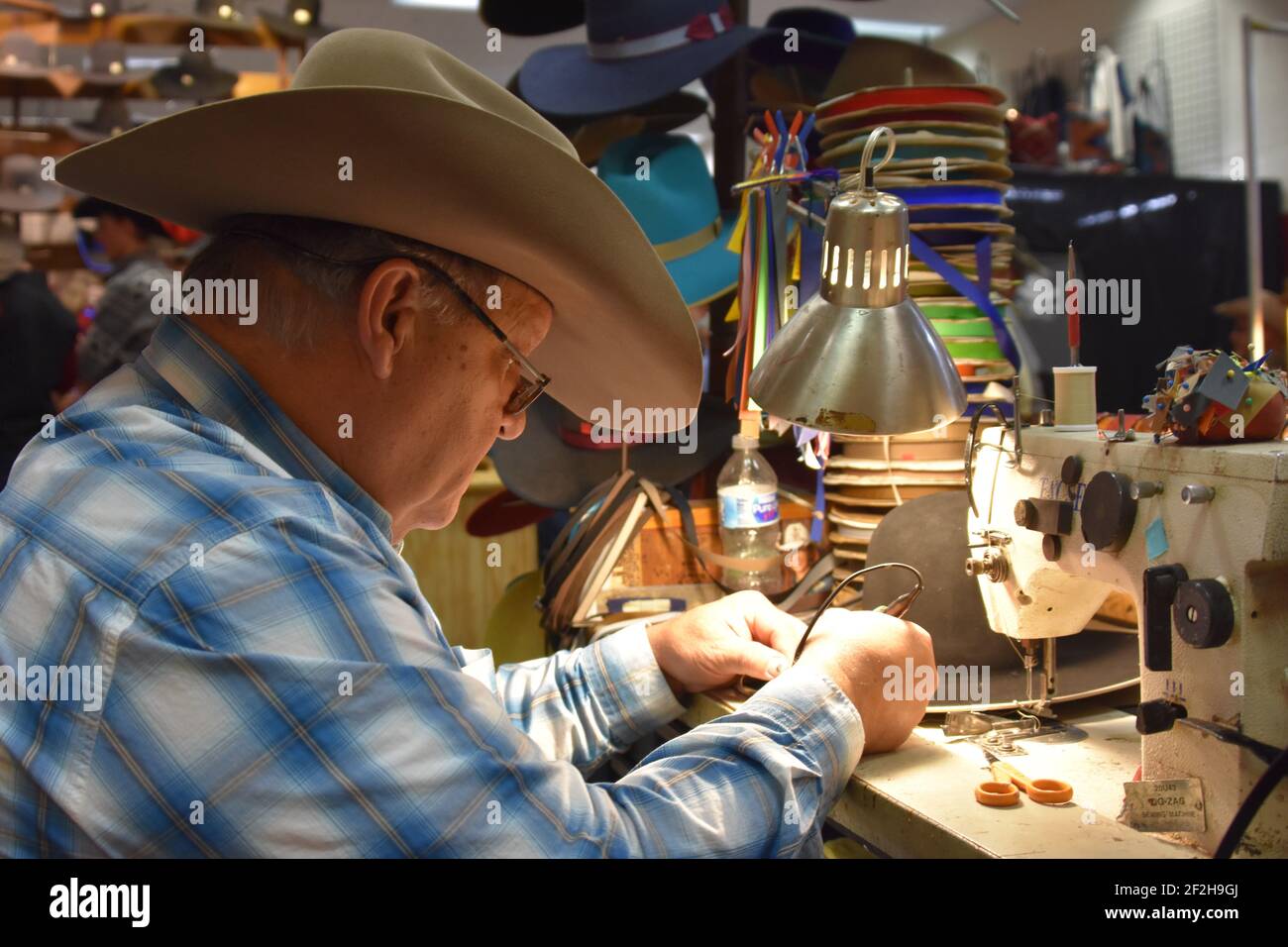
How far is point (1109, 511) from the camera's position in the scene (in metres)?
1.07

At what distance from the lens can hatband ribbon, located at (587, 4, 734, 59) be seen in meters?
2.25

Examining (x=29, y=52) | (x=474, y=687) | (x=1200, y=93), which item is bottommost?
(x=474, y=687)

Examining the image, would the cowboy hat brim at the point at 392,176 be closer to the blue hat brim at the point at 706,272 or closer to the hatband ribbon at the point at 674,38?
the blue hat brim at the point at 706,272

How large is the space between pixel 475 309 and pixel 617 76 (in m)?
1.48

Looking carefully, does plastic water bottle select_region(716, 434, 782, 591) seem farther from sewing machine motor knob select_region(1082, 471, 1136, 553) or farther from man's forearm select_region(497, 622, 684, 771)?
sewing machine motor knob select_region(1082, 471, 1136, 553)

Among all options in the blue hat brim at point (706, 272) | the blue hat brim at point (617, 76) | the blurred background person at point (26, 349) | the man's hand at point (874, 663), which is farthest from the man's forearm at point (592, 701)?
the blurred background person at point (26, 349)

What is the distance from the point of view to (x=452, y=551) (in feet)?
11.5

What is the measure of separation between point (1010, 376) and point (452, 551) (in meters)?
2.20

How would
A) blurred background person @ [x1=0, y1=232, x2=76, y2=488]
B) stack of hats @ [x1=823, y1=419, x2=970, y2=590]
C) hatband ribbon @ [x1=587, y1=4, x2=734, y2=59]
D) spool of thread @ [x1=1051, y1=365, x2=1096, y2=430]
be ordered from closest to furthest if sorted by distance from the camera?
spool of thread @ [x1=1051, y1=365, x2=1096, y2=430] → stack of hats @ [x1=823, y1=419, x2=970, y2=590] → hatband ribbon @ [x1=587, y1=4, x2=734, y2=59] → blurred background person @ [x1=0, y1=232, x2=76, y2=488]

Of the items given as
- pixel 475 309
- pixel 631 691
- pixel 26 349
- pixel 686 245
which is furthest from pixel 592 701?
pixel 26 349

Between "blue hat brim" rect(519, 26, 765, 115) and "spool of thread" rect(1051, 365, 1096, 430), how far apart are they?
117cm

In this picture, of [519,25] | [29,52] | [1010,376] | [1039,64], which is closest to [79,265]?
[29,52]

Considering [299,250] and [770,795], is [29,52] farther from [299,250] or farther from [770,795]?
[770,795]

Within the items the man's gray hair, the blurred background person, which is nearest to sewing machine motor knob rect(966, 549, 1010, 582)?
the man's gray hair
